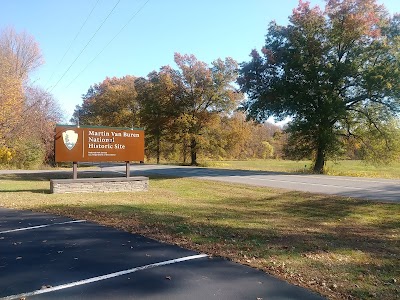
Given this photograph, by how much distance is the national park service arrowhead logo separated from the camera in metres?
15.1

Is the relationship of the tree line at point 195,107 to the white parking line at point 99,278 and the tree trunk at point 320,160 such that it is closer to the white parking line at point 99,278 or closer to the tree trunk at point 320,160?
the tree trunk at point 320,160

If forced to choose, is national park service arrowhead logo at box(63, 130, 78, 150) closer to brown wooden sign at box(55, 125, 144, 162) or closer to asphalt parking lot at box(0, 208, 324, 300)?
brown wooden sign at box(55, 125, 144, 162)

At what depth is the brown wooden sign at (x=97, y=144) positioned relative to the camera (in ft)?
49.5

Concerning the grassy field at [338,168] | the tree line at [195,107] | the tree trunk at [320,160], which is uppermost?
the tree line at [195,107]

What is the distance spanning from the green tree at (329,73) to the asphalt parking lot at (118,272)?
21.0 meters

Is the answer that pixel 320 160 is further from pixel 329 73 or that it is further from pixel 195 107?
pixel 195 107

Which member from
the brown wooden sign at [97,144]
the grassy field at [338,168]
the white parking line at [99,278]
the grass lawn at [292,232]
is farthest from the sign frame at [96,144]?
the grassy field at [338,168]

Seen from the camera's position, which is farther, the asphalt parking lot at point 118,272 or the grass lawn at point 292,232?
the grass lawn at point 292,232

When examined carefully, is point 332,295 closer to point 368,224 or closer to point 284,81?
point 368,224

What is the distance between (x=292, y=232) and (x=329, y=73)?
1900 centimetres

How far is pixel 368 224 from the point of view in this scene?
9.55 meters

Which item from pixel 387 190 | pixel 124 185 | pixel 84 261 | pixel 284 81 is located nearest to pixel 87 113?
pixel 284 81

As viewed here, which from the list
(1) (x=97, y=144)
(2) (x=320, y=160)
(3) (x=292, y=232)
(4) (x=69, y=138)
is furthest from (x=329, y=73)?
(3) (x=292, y=232)

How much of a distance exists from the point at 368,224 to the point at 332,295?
6061mm
